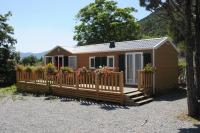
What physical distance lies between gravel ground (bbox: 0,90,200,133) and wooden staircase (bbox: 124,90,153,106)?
→ 41 cm

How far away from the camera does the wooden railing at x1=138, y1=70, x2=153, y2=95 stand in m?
17.0

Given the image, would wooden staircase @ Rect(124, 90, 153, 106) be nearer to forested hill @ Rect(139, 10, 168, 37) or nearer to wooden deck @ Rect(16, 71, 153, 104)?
wooden deck @ Rect(16, 71, 153, 104)

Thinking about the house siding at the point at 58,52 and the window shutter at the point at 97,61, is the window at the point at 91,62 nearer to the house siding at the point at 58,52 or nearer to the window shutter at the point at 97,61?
the window shutter at the point at 97,61

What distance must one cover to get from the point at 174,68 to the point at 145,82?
489 cm

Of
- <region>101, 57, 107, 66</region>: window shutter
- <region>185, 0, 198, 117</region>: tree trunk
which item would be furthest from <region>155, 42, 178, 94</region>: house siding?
<region>185, 0, 198, 117</region>: tree trunk

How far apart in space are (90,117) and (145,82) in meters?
6.00

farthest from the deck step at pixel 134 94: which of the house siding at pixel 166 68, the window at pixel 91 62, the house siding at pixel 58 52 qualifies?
the house siding at pixel 58 52

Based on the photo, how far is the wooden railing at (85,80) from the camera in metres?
15.9

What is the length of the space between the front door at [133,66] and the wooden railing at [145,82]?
99.1 inches

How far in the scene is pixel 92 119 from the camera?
11.9 m

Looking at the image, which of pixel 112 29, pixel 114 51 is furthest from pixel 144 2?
pixel 112 29

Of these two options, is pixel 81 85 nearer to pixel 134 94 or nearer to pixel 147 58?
pixel 134 94

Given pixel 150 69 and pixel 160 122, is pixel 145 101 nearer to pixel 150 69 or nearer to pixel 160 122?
pixel 150 69

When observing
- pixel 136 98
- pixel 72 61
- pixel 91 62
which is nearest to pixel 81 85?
pixel 136 98
